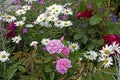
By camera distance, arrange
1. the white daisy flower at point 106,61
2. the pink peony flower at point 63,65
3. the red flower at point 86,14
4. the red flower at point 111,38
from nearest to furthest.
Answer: the pink peony flower at point 63,65 < the white daisy flower at point 106,61 < the red flower at point 111,38 < the red flower at point 86,14

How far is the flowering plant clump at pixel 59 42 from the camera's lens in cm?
A: 190

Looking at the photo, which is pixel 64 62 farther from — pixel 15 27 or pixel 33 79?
pixel 15 27

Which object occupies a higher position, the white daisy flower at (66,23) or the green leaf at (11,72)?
the white daisy flower at (66,23)

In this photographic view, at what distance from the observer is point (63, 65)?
1.81 meters

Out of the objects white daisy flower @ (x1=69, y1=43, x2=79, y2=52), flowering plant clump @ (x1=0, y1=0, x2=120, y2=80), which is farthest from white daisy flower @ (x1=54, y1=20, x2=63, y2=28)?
white daisy flower @ (x1=69, y1=43, x2=79, y2=52)

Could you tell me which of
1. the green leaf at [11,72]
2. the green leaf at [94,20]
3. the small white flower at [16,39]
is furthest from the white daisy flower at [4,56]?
the green leaf at [94,20]

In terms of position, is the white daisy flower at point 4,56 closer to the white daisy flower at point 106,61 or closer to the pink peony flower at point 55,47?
the pink peony flower at point 55,47

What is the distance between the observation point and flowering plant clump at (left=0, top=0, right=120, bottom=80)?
1903mm

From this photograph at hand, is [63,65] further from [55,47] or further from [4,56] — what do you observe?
[4,56]

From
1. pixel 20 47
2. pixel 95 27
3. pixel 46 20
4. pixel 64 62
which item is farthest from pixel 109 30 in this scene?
pixel 64 62

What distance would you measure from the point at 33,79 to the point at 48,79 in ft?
0.35

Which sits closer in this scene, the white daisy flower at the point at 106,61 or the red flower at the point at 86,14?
the white daisy flower at the point at 106,61

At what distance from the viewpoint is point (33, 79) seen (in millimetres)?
1898

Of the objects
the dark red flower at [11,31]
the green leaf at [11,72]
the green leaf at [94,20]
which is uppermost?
the green leaf at [94,20]
